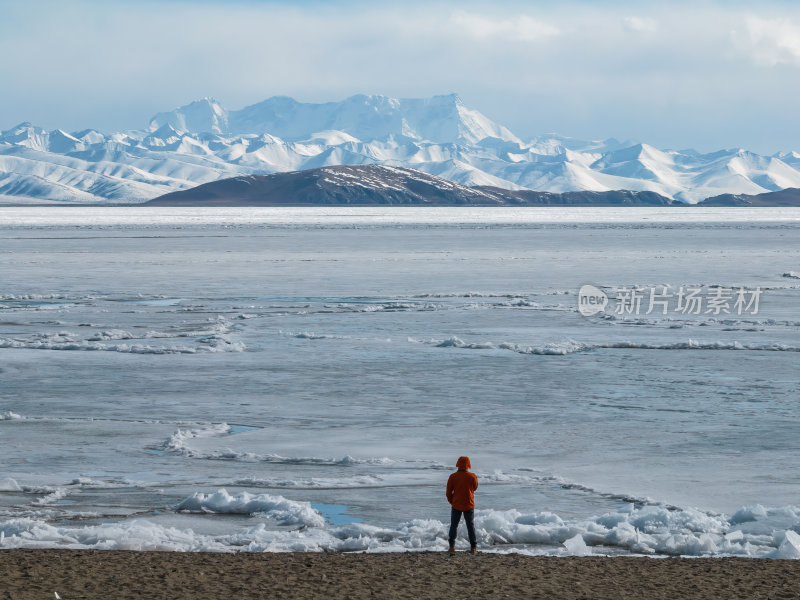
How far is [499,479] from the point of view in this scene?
10562 millimetres

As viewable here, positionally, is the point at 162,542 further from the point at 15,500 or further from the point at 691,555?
the point at 691,555

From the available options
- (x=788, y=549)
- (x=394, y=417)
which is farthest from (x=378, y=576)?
(x=394, y=417)

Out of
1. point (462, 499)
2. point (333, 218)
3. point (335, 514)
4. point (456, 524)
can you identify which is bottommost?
point (335, 514)

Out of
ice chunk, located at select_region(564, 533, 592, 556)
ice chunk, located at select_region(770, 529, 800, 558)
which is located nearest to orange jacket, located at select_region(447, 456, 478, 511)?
ice chunk, located at select_region(564, 533, 592, 556)

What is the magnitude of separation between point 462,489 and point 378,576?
104cm

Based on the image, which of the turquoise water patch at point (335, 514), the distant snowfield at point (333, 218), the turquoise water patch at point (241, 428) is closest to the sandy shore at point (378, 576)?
the turquoise water patch at point (335, 514)

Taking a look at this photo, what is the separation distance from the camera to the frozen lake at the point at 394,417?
29.9 feet

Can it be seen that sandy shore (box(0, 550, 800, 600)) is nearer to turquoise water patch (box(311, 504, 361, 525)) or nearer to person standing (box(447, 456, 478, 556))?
person standing (box(447, 456, 478, 556))

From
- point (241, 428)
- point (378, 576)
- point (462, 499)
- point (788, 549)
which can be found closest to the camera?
point (378, 576)

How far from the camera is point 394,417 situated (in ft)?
44.3

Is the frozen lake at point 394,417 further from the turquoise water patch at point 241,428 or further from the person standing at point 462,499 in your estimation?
the person standing at point 462,499

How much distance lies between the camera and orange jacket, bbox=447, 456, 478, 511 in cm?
819

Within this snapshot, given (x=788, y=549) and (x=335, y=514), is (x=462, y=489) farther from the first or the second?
(x=788, y=549)

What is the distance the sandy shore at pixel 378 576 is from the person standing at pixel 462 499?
0.52 ft
